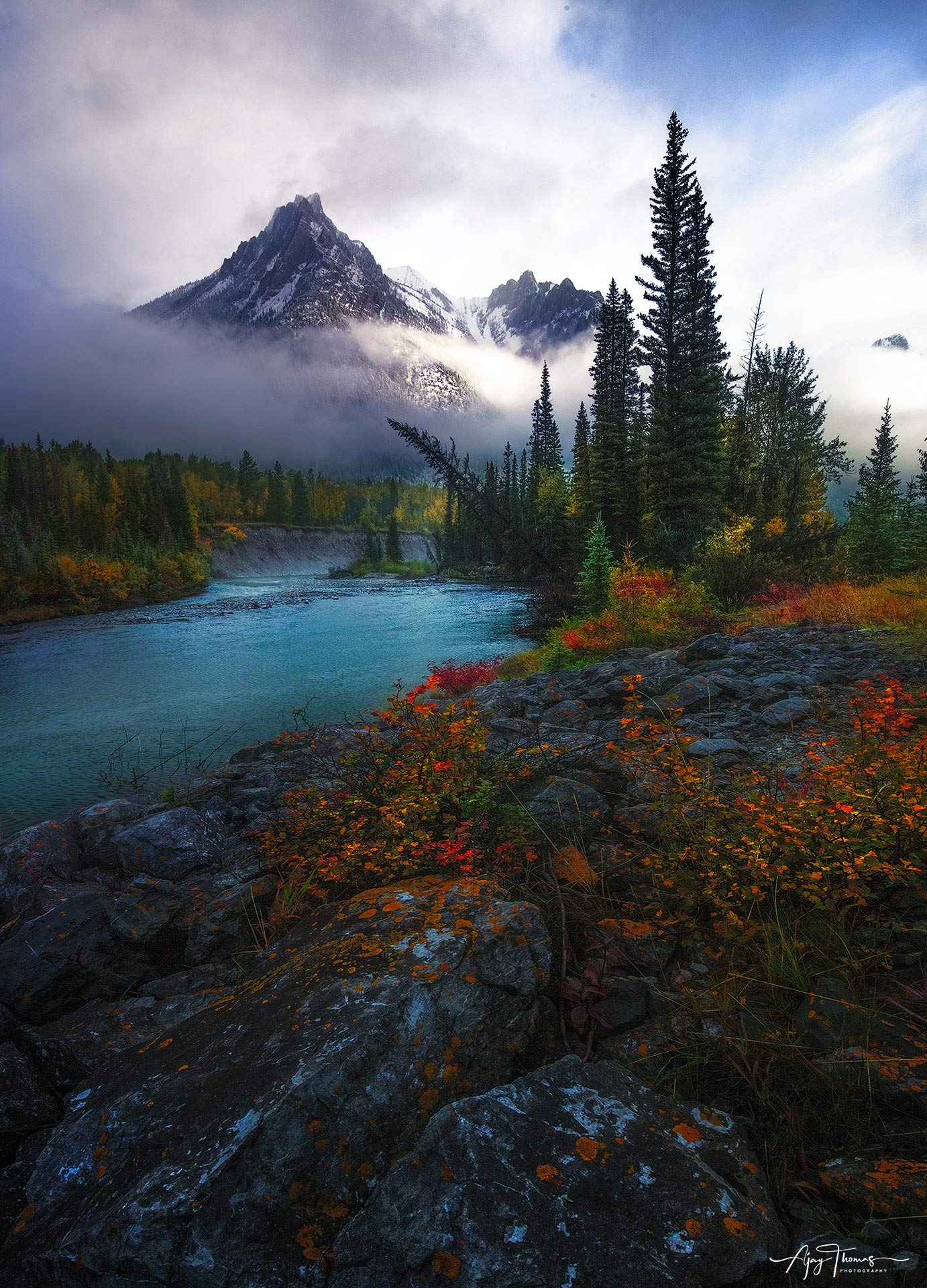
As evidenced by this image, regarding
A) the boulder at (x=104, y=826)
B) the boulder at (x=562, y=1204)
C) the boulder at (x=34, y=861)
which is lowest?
the boulder at (x=104, y=826)

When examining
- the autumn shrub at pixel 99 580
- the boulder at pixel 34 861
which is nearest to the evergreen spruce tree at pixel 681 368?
the boulder at pixel 34 861

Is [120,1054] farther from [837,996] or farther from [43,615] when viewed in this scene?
[43,615]

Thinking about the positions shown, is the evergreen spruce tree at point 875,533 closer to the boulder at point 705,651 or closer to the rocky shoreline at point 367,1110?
the boulder at point 705,651

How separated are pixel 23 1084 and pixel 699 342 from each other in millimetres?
35435

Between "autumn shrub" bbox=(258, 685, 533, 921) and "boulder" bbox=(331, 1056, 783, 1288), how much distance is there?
2034 millimetres

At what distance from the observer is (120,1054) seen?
2.88 metres

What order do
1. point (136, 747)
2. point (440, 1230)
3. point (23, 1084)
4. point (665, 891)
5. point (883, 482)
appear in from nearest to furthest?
1. point (440, 1230)
2. point (23, 1084)
3. point (665, 891)
4. point (136, 747)
5. point (883, 482)

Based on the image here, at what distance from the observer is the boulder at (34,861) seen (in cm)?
571

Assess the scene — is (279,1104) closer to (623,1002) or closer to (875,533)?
(623,1002)

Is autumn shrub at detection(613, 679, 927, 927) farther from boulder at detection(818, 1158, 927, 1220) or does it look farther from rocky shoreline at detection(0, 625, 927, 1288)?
boulder at detection(818, 1158, 927, 1220)

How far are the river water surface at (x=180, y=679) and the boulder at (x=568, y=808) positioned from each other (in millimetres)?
9034

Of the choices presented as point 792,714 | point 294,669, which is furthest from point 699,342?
point 792,714

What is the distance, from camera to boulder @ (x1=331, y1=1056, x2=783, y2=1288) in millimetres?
1621

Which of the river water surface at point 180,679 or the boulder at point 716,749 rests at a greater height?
the boulder at point 716,749
